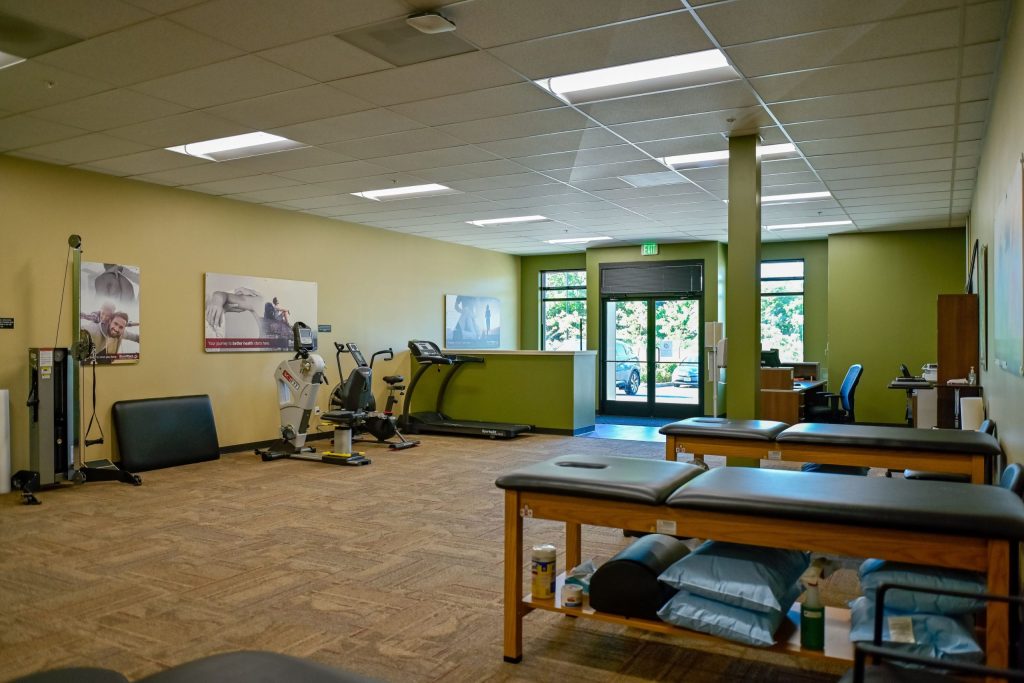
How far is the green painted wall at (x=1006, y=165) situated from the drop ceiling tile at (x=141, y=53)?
3781 millimetres

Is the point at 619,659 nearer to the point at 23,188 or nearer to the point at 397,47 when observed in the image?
the point at 397,47

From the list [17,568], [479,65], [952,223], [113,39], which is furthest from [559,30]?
[952,223]

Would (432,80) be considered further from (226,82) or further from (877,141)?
(877,141)

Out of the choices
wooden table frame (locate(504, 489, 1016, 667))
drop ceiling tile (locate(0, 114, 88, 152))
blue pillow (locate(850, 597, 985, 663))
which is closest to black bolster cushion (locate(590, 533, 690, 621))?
wooden table frame (locate(504, 489, 1016, 667))

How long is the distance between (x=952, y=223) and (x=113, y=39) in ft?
32.6

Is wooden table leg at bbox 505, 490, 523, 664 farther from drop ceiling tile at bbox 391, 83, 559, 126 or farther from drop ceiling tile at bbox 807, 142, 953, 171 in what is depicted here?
drop ceiling tile at bbox 807, 142, 953, 171

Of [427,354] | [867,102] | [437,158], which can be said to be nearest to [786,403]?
[427,354]

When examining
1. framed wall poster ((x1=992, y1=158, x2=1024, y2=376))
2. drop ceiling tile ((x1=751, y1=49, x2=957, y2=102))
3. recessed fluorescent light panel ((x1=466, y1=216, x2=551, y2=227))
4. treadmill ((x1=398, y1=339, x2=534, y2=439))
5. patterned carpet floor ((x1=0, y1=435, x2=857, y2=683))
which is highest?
recessed fluorescent light panel ((x1=466, y1=216, x2=551, y2=227))

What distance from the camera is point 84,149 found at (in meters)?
5.86

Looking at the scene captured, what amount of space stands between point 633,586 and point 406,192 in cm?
605

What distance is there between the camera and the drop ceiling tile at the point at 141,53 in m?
3.71

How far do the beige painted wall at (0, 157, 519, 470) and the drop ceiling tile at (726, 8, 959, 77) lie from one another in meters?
5.70

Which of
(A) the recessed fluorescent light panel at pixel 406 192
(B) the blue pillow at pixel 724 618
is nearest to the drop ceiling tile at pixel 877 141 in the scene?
(A) the recessed fluorescent light panel at pixel 406 192

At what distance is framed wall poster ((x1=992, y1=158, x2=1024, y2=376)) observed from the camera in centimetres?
277
